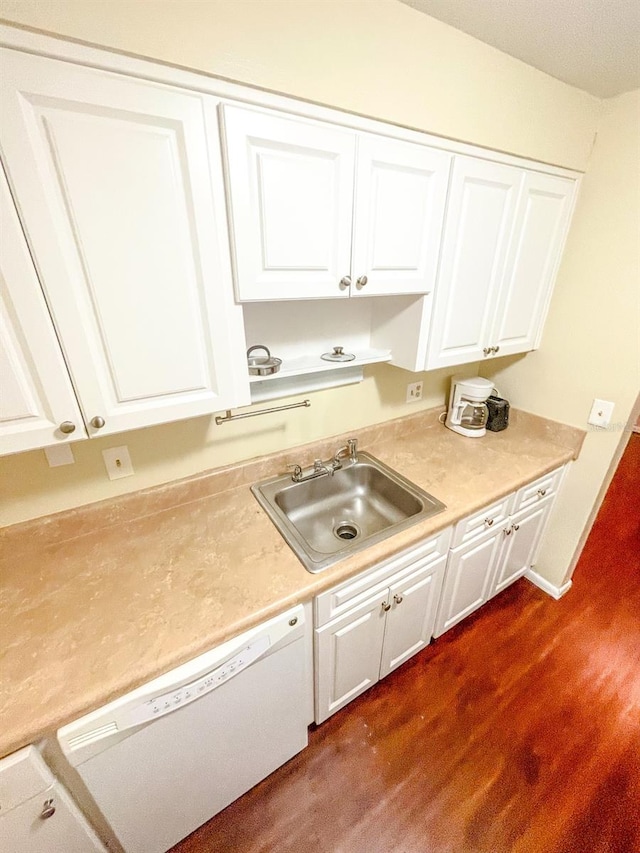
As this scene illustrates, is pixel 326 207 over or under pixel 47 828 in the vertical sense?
over

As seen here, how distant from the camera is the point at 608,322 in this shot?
58.5 inches

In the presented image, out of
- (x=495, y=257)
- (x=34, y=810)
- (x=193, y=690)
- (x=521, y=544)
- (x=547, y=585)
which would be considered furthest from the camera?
(x=547, y=585)

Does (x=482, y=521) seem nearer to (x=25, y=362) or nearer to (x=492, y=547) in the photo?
(x=492, y=547)

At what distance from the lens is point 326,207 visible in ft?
3.09

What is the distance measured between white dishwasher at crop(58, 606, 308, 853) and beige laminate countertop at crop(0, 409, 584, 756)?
5 cm

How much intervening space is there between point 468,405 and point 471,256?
81 cm

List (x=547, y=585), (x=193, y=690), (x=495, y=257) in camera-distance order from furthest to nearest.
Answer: (x=547, y=585) → (x=495, y=257) → (x=193, y=690)

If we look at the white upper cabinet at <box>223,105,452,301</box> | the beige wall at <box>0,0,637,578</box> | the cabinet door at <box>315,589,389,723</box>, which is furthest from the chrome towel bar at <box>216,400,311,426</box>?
the cabinet door at <box>315,589,389,723</box>

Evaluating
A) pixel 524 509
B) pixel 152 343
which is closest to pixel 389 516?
pixel 524 509

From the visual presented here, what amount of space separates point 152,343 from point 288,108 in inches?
26.0

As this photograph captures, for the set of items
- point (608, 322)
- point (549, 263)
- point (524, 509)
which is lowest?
point (524, 509)

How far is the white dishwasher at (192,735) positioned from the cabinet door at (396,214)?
1.06 metres

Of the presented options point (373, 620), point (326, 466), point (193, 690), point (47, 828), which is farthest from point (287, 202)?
point (47, 828)

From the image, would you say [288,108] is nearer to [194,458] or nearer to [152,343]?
[152,343]
